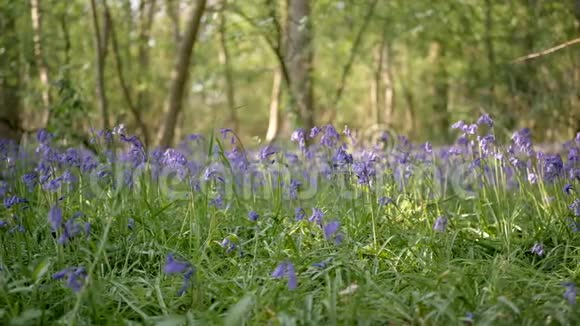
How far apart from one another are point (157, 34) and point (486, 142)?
64.4ft

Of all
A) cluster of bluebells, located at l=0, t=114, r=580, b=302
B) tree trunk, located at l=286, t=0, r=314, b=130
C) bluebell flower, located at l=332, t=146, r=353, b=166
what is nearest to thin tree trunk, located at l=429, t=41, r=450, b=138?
tree trunk, located at l=286, t=0, r=314, b=130

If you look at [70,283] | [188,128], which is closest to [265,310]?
[70,283]

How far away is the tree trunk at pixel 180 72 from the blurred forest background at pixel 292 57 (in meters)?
0.02

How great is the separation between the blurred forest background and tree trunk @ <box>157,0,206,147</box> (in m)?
0.02

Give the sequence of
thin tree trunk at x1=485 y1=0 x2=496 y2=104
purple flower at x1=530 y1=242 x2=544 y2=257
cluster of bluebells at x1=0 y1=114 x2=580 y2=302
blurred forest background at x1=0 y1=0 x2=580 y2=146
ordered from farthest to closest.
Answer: thin tree trunk at x1=485 y1=0 x2=496 y2=104 → blurred forest background at x1=0 y1=0 x2=580 y2=146 → cluster of bluebells at x1=0 y1=114 x2=580 y2=302 → purple flower at x1=530 y1=242 x2=544 y2=257

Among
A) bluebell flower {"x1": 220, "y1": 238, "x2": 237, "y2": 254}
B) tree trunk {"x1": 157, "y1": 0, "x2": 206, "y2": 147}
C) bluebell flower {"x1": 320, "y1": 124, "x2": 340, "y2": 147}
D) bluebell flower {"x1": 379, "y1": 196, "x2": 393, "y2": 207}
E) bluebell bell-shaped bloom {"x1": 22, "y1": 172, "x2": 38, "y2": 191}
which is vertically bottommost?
bluebell flower {"x1": 220, "y1": 238, "x2": 237, "y2": 254}

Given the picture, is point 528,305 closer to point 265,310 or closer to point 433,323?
point 433,323

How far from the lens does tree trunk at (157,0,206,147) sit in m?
6.80

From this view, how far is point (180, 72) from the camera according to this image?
7.01 metres

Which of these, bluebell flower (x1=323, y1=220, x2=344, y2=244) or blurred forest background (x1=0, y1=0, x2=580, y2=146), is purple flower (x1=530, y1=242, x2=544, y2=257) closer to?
bluebell flower (x1=323, y1=220, x2=344, y2=244)

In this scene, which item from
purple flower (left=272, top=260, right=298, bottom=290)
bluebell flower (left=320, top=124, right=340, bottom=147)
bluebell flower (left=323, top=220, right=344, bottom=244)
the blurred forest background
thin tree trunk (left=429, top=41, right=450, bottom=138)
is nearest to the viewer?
purple flower (left=272, top=260, right=298, bottom=290)

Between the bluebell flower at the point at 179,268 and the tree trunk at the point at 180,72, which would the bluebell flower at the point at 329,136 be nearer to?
the bluebell flower at the point at 179,268

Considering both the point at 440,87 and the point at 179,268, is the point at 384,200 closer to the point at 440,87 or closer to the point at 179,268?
the point at 179,268

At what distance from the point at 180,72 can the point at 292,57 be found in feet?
5.02
